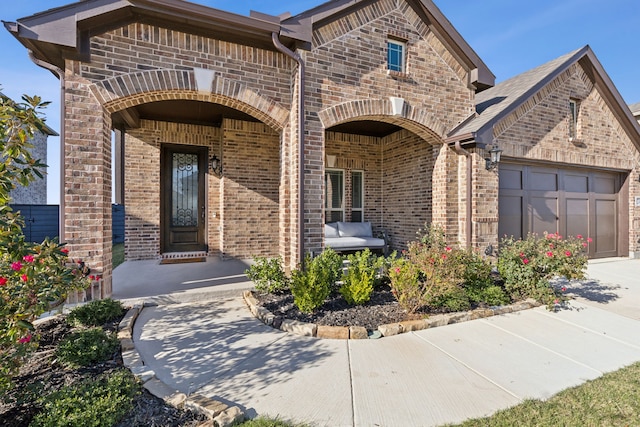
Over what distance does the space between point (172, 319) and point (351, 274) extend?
255 centimetres

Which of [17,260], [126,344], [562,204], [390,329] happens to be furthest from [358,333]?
[562,204]

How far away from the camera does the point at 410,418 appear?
7.40 ft

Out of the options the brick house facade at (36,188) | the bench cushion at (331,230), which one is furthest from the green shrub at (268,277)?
the brick house facade at (36,188)

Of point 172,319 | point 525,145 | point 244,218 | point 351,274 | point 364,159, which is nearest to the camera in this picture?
point 172,319

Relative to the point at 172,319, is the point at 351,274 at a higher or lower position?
higher

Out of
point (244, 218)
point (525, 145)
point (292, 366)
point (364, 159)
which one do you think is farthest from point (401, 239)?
point (292, 366)

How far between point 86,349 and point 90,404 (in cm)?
99

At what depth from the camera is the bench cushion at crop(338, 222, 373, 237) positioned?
27.7ft

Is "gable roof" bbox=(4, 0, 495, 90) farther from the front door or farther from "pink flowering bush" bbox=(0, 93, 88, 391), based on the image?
the front door

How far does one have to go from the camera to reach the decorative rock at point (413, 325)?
152 inches

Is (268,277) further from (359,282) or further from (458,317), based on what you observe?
(458,317)

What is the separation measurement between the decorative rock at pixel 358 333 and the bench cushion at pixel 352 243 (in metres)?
3.80

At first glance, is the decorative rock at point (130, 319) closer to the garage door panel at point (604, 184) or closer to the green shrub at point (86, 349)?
the green shrub at point (86, 349)

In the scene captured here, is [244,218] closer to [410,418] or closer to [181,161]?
[181,161]
